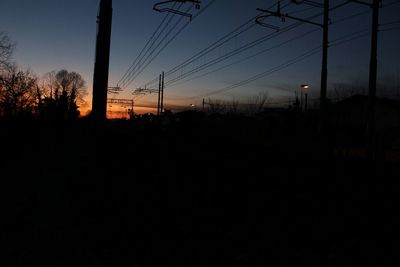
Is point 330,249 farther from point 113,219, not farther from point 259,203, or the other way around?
point 113,219

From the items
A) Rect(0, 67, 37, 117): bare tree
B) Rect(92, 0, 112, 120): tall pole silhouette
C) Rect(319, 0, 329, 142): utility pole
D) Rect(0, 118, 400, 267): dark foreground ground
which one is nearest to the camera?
Rect(0, 118, 400, 267): dark foreground ground

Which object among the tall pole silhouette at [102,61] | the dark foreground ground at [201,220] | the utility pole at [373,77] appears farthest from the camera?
the utility pole at [373,77]

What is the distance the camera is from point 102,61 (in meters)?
17.9

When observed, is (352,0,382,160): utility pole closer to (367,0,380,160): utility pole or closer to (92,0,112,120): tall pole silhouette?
(367,0,380,160): utility pole

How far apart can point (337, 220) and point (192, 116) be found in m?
44.1

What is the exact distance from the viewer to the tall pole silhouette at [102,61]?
17.9 metres

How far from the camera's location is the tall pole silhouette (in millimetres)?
17906

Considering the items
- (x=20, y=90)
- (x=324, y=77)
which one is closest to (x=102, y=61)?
(x=324, y=77)

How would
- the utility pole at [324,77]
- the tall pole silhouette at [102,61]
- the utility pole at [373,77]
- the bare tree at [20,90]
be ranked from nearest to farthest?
the tall pole silhouette at [102,61], the utility pole at [373,77], the utility pole at [324,77], the bare tree at [20,90]

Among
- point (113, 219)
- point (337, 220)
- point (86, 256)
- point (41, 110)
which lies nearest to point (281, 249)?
point (337, 220)

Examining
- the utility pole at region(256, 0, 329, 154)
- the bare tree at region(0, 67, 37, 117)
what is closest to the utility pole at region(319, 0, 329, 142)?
the utility pole at region(256, 0, 329, 154)

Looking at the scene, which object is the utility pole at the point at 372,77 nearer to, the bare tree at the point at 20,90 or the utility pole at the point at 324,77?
the utility pole at the point at 324,77

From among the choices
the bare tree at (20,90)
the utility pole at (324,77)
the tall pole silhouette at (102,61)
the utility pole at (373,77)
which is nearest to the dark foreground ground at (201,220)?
the tall pole silhouette at (102,61)

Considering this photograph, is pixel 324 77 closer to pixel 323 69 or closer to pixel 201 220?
pixel 323 69
